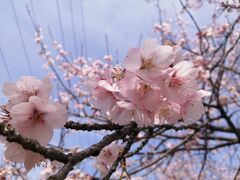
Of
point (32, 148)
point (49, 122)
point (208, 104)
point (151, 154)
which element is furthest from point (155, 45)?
point (151, 154)

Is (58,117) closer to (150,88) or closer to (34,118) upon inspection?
(34,118)

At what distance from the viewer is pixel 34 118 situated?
142cm

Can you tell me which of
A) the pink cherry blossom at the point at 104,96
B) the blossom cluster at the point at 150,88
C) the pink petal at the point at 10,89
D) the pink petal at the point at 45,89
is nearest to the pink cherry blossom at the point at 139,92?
the blossom cluster at the point at 150,88

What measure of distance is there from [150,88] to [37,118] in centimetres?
50

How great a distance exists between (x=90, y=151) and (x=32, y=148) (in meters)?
0.23

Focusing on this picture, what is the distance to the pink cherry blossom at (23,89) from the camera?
1.50m

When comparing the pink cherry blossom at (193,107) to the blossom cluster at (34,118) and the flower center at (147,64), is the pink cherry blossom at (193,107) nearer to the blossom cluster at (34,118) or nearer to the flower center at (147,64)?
the flower center at (147,64)

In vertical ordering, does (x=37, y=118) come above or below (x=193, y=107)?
above

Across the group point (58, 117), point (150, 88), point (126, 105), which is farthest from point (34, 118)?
point (150, 88)

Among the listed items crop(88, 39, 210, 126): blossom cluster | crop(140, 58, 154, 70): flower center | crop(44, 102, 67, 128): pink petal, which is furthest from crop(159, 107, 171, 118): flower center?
crop(44, 102, 67, 128): pink petal

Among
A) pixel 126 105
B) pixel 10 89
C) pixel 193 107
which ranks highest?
pixel 10 89

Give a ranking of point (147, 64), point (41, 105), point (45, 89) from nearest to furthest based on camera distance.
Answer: point (41, 105), point (45, 89), point (147, 64)

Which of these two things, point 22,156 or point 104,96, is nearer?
point 22,156

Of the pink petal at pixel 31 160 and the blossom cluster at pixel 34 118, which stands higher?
the blossom cluster at pixel 34 118
